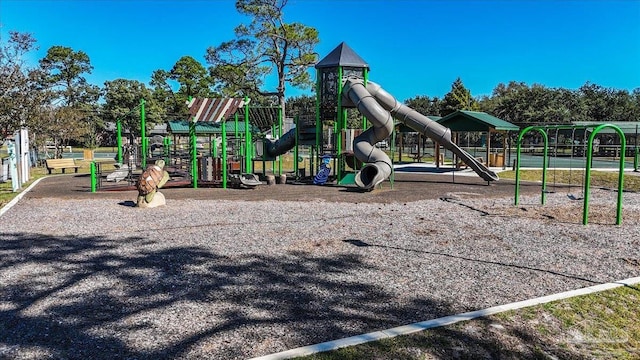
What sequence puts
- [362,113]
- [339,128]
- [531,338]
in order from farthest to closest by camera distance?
[339,128] < [362,113] < [531,338]

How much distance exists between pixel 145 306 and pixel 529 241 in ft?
19.2

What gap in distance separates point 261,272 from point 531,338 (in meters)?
3.11

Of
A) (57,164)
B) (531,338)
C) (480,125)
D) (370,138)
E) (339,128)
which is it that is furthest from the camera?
(480,125)

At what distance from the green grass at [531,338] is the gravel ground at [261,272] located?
0.38m

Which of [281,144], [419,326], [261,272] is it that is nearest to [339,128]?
[281,144]

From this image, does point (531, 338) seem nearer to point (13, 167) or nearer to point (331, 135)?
point (331, 135)

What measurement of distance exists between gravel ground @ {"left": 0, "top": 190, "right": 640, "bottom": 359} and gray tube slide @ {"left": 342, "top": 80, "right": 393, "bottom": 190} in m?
5.31

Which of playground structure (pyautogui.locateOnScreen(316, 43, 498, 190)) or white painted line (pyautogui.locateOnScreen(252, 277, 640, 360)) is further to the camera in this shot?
playground structure (pyautogui.locateOnScreen(316, 43, 498, 190))

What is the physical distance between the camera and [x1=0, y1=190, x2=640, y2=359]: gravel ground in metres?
3.95

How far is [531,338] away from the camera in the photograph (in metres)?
3.80

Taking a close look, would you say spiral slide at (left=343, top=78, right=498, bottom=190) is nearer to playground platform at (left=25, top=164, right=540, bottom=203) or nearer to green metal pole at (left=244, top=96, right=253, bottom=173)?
playground platform at (left=25, top=164, right=540, bottom=203)

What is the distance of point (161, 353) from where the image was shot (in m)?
3.56

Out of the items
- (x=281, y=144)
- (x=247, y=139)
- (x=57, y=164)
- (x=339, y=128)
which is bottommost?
(x=57, y=164)

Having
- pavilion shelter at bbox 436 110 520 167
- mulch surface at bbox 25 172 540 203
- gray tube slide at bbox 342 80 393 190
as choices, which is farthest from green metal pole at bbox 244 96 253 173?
pavilion shelter at bbox 436 110 520 167
